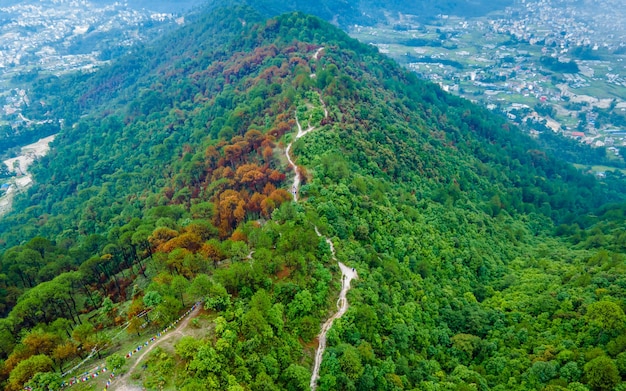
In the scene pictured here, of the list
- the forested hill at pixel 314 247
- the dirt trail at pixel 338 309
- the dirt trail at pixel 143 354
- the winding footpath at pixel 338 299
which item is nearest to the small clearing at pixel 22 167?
the forested hill at pixel 314 247

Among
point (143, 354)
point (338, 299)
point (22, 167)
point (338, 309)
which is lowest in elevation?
point (22, 167)

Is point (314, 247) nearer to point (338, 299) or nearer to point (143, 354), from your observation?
point (338, 299)

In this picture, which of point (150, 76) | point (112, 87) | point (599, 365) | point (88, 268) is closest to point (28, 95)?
point (112, 87)

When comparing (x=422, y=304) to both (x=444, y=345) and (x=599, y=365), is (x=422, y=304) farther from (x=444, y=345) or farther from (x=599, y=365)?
(x=599, y=365)

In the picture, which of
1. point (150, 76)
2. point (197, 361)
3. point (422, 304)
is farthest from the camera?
point (150, 76)

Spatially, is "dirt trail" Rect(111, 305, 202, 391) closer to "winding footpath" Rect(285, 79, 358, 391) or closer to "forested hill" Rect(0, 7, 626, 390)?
"forested hill" Rect(0, 7, 626, 390)

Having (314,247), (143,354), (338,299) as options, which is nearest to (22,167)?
(314,247)

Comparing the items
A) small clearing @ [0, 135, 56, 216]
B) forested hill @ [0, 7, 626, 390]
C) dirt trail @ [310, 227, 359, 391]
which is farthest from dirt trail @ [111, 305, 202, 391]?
small clearing @ [0, 135, 56, 216]

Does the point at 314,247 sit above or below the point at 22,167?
above
